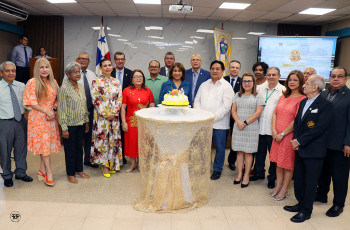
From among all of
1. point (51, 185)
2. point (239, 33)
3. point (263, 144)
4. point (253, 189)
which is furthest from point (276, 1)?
point (51, 185)

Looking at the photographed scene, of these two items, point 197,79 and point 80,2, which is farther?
point 80,2

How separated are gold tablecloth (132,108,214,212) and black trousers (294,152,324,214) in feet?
3.20

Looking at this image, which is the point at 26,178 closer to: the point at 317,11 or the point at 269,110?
the point at 269,110

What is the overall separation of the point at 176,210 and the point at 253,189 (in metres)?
1.24

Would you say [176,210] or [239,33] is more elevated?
[239,33]

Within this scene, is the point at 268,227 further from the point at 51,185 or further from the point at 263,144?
the point at 51,185

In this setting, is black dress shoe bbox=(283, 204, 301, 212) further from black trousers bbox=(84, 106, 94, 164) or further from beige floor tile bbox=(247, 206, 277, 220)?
black trousers bbox=(84, 106, 94, 164)

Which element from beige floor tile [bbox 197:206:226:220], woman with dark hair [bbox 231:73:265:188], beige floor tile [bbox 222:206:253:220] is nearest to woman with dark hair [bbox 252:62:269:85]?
woman with dark hair [bbox 231:73:265:188]

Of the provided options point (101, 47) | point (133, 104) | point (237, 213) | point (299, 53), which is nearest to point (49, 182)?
point (133, 104)

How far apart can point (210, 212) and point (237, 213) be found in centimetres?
30

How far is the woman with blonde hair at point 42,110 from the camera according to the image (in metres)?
3.28

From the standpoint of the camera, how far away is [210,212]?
2.90m

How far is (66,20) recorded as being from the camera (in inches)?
293

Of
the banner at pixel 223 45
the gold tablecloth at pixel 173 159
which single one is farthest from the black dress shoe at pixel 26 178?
the banner at pixel 223 45
